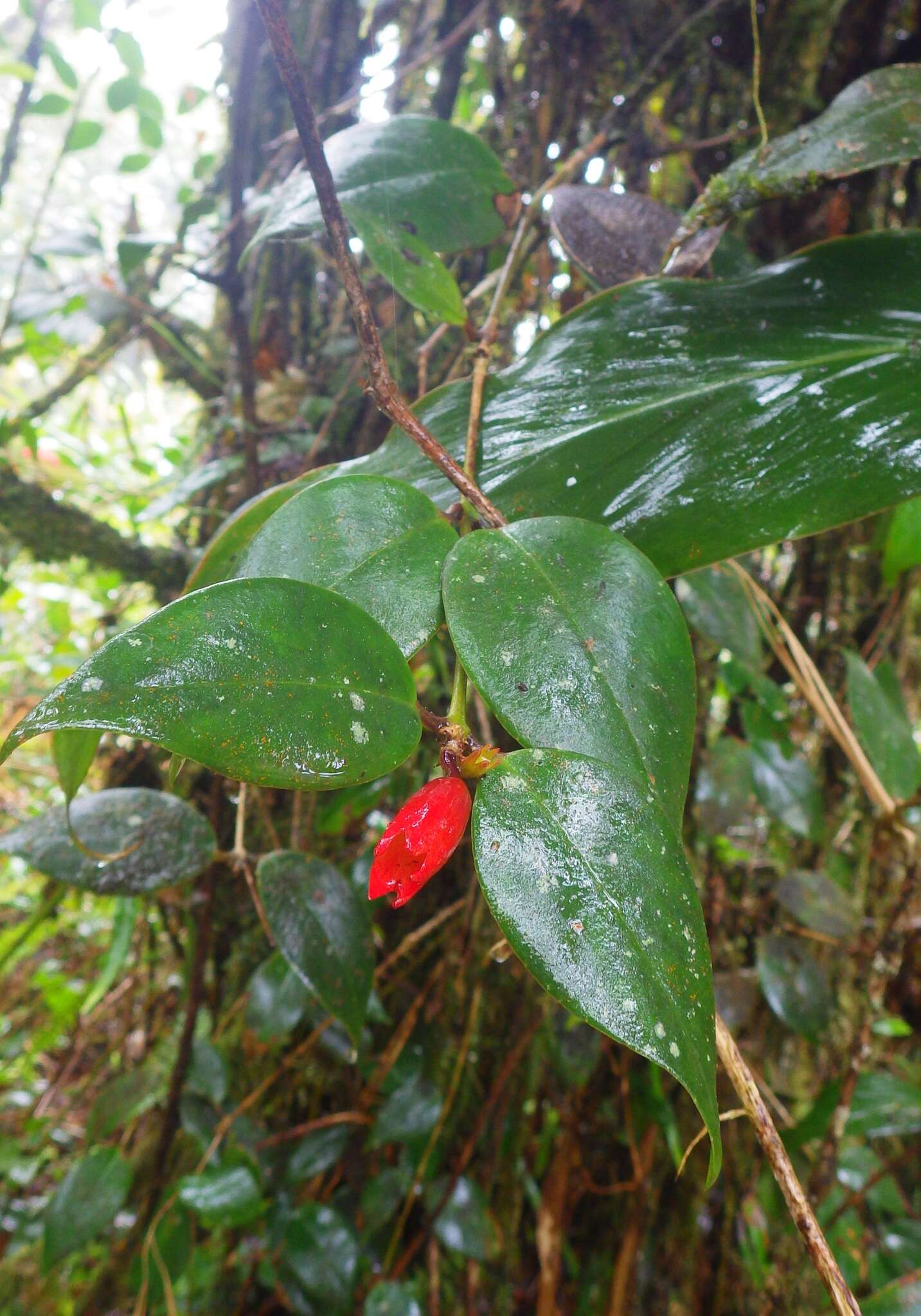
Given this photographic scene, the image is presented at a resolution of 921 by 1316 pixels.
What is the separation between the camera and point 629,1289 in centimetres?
78

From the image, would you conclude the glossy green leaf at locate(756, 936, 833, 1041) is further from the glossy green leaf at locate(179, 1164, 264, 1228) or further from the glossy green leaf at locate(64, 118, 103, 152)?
the glossy green leaf at locate(64, 118, 103, 152)

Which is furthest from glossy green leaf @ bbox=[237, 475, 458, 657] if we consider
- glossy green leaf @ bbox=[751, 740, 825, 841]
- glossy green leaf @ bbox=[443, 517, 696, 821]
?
glossy green leaf @ bbox=[751, 740, 825, 841]

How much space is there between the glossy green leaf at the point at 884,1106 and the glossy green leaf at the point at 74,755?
0.78m

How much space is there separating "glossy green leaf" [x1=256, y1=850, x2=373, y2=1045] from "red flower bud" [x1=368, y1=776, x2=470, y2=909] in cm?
25

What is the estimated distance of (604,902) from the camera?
20 cm

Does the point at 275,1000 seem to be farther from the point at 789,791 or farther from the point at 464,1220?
the point at 789,791

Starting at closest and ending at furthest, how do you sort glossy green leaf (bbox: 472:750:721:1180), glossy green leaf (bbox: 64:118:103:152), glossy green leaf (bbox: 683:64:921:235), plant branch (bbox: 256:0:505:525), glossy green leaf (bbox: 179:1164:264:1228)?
glossy green leaf (bbox: 472:750:721:1180) → plant branch (bbox: 256:0:505:525) → glossy green leaf (bbox: 683:64:921:235) → glossy green leaf (bbox: 179:1164:264:1228) → glossy green leaf (bbox: 64:118:103:152)

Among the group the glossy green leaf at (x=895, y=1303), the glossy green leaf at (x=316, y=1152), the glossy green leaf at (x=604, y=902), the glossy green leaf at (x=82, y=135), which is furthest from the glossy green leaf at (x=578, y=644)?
the glossy green leaf at (x=82, y=135)

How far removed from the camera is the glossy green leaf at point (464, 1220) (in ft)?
2.16

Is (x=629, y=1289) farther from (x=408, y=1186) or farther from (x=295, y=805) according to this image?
(x=295, y=805)

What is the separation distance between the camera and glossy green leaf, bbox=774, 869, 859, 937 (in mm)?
717

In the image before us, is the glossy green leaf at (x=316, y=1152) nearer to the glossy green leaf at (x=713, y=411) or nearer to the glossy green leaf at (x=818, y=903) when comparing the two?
the glossy green leaf at (x=818, y=903)

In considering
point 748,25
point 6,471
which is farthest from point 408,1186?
point 748,25

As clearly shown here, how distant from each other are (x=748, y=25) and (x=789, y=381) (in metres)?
0.70
